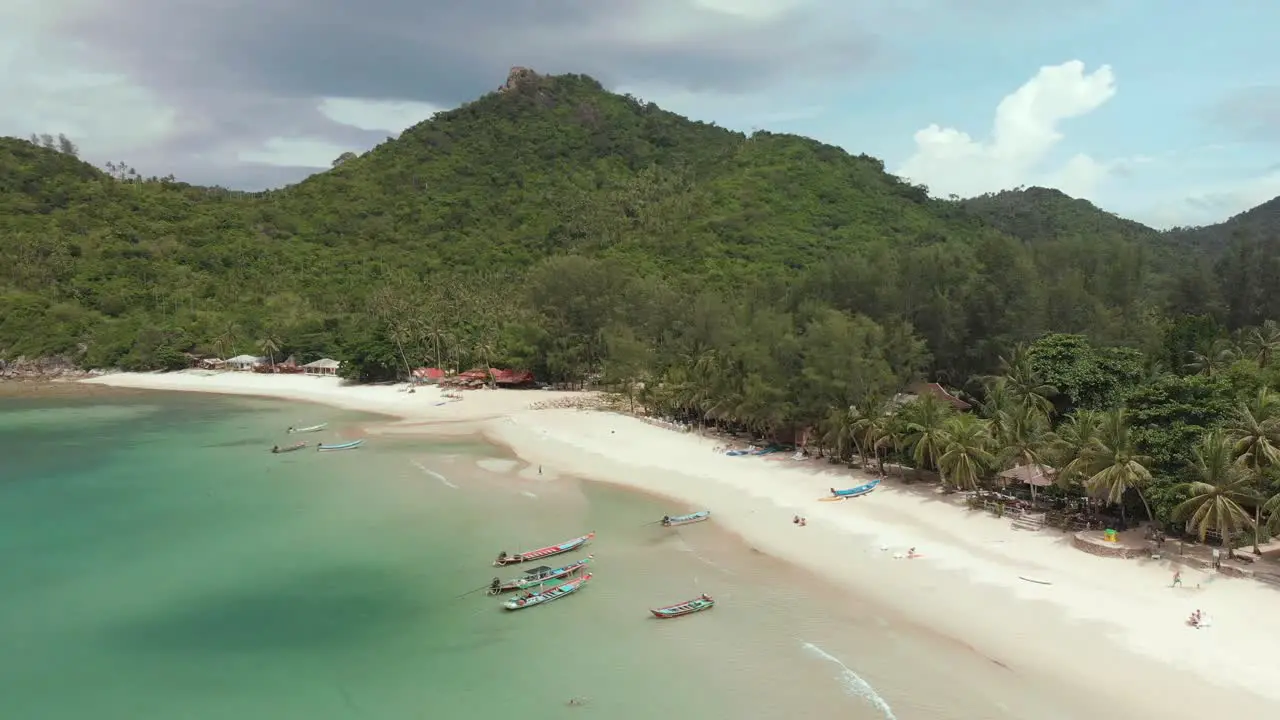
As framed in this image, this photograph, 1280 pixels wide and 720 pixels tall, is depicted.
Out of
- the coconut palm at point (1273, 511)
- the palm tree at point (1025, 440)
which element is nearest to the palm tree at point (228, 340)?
the palm tree at point (1025, 440)

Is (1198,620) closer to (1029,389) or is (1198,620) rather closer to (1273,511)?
(1273,511)

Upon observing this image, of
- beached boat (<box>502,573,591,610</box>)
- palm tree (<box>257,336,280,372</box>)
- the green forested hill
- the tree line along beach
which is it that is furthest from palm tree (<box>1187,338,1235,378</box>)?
palm tree (<box>257,336,280,372</box>)

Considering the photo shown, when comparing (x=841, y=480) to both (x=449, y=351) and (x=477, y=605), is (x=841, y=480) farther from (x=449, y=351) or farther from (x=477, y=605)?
(x=449, y=351)

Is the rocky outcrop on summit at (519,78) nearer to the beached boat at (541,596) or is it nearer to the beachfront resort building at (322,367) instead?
the beachfront resort building at (322,367)

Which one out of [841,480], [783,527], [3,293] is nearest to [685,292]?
[841,480]

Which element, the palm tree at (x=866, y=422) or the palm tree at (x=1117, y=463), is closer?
the palm tree at (x=1117, y=463)
